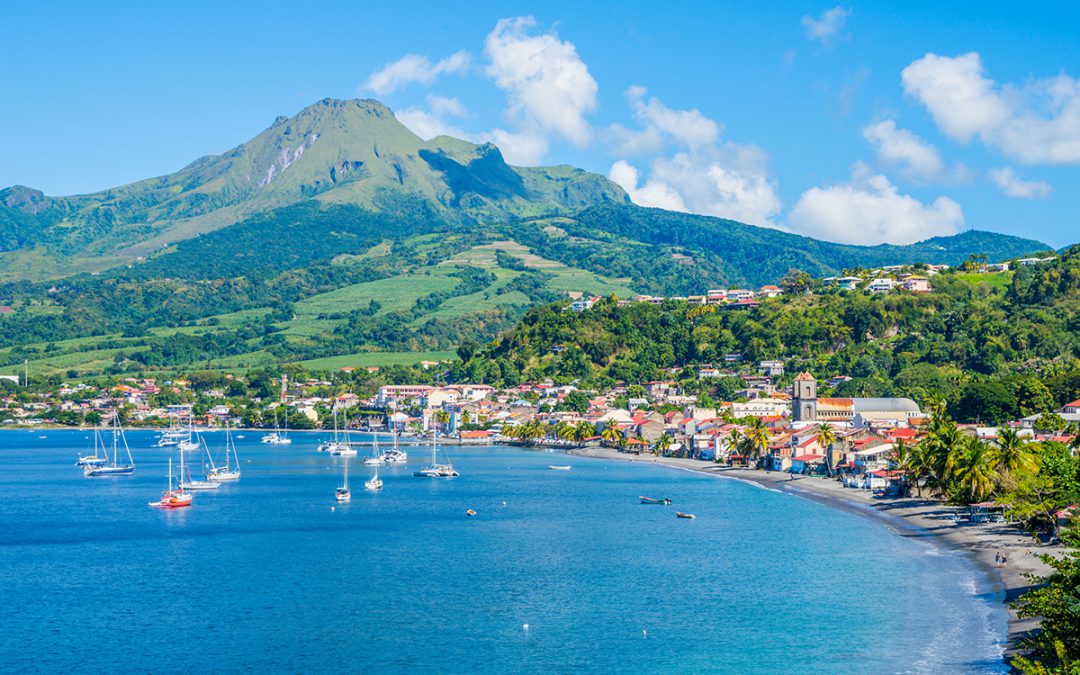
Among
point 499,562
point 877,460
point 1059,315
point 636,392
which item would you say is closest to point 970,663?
point 499,562

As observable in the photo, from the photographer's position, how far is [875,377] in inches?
5950

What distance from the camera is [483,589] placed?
171ft

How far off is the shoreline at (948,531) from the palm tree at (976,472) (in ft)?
6.64

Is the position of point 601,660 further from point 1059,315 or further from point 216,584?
point 1059,315

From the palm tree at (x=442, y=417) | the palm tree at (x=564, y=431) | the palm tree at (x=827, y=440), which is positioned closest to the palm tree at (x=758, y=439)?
the palm tree at (x=827, y=440)

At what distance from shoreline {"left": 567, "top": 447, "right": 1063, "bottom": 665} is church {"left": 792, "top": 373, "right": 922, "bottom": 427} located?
23.2 meters

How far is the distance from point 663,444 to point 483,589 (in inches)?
3484

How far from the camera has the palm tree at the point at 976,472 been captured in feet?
222

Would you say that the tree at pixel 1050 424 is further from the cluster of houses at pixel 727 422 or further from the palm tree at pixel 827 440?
the palm tree at pixel 827 440

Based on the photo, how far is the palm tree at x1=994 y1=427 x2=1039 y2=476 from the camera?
6675 cm

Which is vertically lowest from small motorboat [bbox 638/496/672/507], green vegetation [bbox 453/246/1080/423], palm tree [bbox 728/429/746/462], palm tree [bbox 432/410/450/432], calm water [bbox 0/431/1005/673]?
calm water [bbox 0/431/1005/673]

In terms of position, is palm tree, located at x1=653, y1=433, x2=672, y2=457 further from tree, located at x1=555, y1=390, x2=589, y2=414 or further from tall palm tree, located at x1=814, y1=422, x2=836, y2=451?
tall palm tree, located at x1=814, y1=422, x2=836, y2=451

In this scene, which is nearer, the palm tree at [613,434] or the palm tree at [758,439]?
the palm tree at [758,439]

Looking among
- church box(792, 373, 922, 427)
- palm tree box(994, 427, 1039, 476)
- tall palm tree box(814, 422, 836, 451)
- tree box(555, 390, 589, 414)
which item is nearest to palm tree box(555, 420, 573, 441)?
tree box(555, 390, 589, 414)
